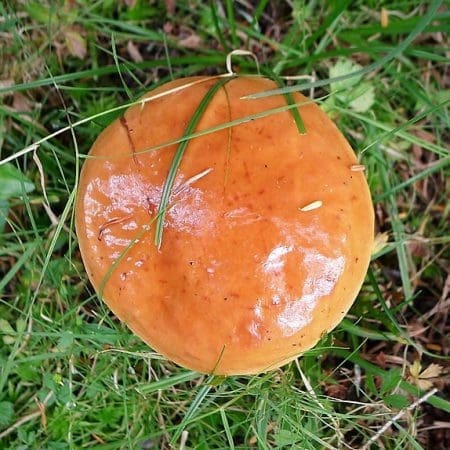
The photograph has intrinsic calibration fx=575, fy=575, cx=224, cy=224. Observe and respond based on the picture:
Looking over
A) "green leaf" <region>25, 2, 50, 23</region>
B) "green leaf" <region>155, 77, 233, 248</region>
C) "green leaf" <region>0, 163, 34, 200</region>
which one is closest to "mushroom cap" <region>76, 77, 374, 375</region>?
"green leaf" <region>155, 77, 233, 248</region>

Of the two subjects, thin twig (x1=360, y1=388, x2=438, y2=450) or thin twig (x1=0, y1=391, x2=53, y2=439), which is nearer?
thin twig (x1=360, y1=388, x2=438, y2=450)

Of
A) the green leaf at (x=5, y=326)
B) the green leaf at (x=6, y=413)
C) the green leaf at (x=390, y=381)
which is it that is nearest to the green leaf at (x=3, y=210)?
the green leaf at (x=5, y=326)

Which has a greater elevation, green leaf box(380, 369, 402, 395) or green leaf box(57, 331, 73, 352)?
green leaf box(57, 331, 73, 352)

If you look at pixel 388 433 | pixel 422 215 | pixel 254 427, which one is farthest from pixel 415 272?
pixel 254 427

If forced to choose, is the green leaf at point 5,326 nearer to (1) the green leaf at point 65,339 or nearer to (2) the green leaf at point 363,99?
(1) the green leaf at point 65,339

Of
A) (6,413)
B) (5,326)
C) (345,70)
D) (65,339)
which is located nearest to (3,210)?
(5,326)

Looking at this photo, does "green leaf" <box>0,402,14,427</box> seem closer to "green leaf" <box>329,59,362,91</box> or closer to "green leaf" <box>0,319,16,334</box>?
"green leaf" <box>0,319,16,334</box>
